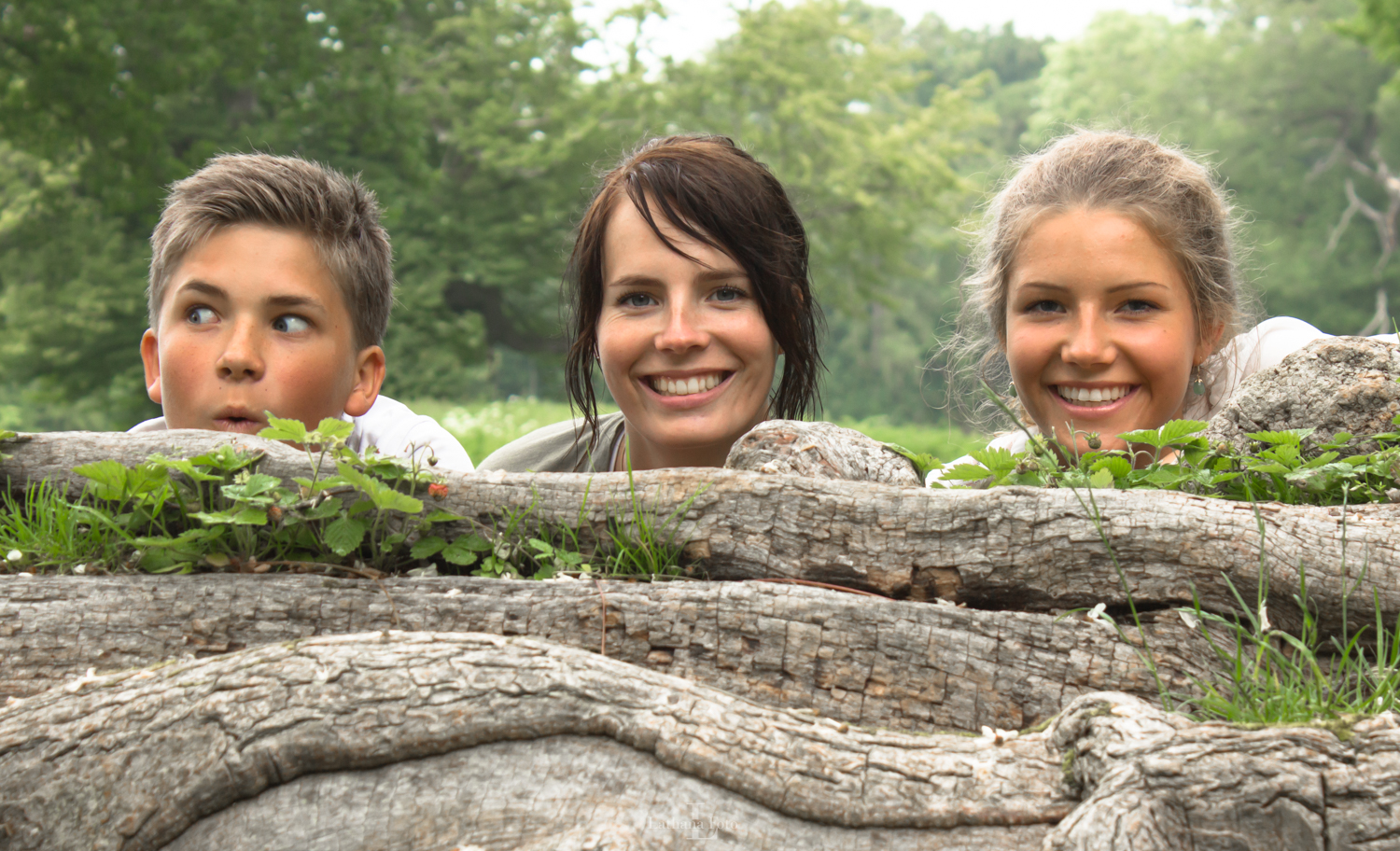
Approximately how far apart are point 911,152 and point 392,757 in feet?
83.1

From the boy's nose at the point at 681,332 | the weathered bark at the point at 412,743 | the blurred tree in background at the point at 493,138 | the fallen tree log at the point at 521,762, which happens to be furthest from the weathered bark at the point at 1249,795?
the blurred tree in background at the point at 493,138

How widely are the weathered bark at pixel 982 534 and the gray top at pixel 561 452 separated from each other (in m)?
1.51

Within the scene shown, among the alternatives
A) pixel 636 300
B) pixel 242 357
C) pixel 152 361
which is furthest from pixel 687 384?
pixel 152 361

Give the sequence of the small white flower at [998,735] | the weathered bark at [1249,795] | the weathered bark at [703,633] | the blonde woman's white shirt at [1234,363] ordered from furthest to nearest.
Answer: the blonde woman's white shirt at [1234,363]
the weathered bark at [703,633]
the small white flower at [998,735]
the weathered bark at [1249,795]

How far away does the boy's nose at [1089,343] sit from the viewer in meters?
3.10

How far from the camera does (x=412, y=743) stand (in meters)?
1.82

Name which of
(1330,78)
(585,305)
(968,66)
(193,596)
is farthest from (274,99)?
(968,66)

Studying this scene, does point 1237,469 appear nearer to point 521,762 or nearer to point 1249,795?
point 1249,795

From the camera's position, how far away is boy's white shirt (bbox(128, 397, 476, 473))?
11.3 ft

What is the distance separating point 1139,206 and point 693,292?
154cm

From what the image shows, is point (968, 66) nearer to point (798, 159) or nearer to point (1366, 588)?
point (798, 159)

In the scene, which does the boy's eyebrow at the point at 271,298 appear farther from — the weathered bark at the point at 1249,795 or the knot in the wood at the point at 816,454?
the weathered bark at the point at 1249,795

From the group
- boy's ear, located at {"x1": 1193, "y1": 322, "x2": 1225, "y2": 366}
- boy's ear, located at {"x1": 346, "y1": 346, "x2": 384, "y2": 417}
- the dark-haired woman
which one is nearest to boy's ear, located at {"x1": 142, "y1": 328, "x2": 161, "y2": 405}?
boy's ear, located at {"x1": 346, "y1": 346, "x2": 384, "y2": 417}

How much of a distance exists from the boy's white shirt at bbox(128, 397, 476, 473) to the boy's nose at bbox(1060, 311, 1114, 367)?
2.08m
